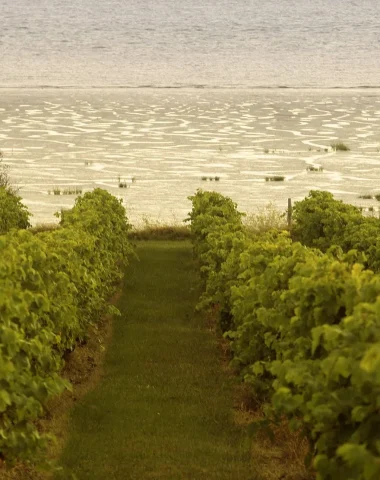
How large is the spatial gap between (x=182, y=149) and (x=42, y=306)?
72.5 m

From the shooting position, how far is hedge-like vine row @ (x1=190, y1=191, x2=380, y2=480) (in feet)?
23.1

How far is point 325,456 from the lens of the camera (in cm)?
737

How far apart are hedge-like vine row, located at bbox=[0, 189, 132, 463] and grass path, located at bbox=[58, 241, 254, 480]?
681 mm

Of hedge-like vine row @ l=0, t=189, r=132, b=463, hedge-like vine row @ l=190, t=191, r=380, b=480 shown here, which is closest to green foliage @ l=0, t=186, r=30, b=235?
hedge-like vine row @ l=0, t=189, r=132, b=463

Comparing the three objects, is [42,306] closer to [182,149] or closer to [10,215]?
[10,215]

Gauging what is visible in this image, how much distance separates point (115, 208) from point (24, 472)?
14739 mm

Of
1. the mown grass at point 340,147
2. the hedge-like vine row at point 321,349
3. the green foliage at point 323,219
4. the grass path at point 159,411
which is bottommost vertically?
the grass path at point 159,411

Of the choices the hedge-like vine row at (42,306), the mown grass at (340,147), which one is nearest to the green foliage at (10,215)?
the hedge-like vine row at (42,306)

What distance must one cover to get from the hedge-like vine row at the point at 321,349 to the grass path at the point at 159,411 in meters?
→ 0.76

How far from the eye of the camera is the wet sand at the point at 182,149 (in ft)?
177

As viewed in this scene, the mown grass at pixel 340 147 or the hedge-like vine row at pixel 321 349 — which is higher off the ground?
the mown grass at pixel 340 147

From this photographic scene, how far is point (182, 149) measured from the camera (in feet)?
272

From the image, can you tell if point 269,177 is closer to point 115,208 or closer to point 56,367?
point 115,208

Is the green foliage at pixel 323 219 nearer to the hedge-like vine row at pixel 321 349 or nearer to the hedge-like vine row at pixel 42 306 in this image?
the hedge-like vine row at pixel 42 306
